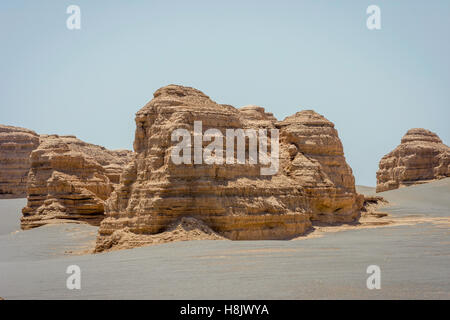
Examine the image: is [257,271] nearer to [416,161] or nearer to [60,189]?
[60,189]

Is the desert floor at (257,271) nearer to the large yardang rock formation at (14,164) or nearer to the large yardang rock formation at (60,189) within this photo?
the large yardang rock formation at (60,189)

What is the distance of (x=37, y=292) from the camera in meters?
10.7

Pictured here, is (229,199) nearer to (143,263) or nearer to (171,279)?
(143,263)

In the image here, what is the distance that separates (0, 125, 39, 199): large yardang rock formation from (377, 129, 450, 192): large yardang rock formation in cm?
2963

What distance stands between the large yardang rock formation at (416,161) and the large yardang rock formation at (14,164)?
97.2ft

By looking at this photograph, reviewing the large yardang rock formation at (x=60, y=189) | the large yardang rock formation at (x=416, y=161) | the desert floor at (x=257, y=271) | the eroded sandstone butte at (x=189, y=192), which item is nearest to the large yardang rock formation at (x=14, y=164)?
the large yardang rock formation at (x=60, y=189)

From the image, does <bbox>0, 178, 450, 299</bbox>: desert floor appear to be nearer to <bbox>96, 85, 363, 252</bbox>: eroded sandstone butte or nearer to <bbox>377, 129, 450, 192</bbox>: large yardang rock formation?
<bbox>96, 85, 363, 252</bbox>: eroded sandstone butte

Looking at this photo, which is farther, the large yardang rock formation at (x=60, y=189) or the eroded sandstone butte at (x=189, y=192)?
the large yardang rock formation at (x=60, y=189)

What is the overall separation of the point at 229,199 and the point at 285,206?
2.43 m

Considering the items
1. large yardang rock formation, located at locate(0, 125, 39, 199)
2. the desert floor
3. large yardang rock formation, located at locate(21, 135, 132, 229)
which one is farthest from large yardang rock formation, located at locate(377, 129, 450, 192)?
large yardang rock formation, located at locate(0, 125, 39, 199)

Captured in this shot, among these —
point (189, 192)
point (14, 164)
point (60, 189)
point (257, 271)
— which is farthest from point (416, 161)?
point (257, 271)

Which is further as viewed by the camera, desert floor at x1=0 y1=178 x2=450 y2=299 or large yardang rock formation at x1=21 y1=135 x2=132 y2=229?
large yardang rock formation at x1=21 y1=135 x2=132 y2=229

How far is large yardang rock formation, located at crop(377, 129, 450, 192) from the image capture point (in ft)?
155

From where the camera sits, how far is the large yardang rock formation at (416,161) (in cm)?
4728
